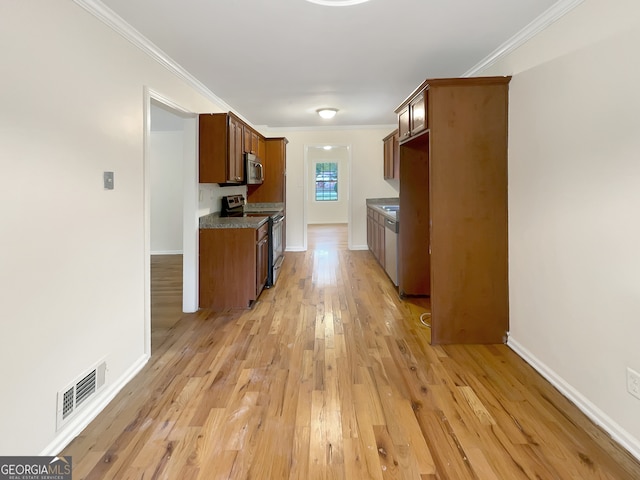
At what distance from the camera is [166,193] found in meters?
6.79

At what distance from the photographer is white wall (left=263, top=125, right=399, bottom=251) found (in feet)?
22.0

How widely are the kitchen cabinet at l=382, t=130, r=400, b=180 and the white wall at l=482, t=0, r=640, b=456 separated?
2.87 metres

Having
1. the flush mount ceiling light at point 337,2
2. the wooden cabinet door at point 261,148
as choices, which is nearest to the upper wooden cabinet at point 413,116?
the flush mount ceiling light at point 337,2

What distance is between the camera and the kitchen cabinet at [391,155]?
5488 millimetres

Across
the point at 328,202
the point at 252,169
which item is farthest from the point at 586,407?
the point at 328,202

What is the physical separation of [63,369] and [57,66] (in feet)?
4.96

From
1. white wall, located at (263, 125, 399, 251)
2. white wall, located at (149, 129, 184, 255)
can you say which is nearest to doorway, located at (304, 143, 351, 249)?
white wall, located at (263, 125, 399, 251)

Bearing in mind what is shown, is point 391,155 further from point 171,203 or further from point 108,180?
point 108,180

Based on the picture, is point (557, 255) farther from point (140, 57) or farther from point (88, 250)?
point (140, 57)

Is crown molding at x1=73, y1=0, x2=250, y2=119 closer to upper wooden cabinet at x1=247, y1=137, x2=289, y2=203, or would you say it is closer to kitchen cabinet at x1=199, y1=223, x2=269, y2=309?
kitchen cabinet at x1=199, y1=223, x2=269, y2=309

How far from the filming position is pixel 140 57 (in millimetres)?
2463

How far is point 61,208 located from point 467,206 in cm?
270

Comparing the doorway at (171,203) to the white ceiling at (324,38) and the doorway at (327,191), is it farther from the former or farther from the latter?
the doorway at (327,191)

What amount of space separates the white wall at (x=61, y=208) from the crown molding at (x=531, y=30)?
2.73 m
